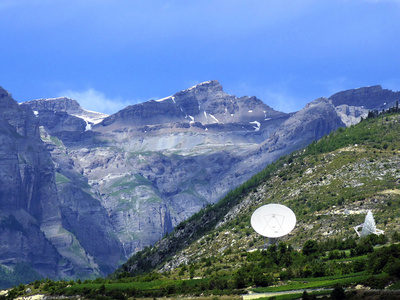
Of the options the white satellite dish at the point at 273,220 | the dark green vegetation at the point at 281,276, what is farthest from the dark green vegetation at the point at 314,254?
the white satellite dish at the point at 273,220

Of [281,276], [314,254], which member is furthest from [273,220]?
[281,276]

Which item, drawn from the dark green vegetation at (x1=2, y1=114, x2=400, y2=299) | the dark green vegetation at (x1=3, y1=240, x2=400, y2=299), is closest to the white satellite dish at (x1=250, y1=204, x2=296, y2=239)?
the dark green vegetation at (x1=2, y1=114, x2=400, y2=299)

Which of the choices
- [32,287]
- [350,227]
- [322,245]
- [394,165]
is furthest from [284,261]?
[394,165]

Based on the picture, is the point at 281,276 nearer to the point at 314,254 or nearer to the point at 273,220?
the point at 314,254

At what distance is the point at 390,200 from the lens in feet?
538

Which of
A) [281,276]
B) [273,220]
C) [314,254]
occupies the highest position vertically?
[273,220]

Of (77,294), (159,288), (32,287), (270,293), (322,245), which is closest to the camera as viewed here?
(270,293)

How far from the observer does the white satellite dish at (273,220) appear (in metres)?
143

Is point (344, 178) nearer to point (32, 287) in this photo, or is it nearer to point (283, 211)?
point (283, 211)

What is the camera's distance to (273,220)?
474 feet

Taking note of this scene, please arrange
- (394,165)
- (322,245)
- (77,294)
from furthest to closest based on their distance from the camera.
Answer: (394,165) → (322,245) → (77,294)

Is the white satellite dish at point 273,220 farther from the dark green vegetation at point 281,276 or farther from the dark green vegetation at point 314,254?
the dark green vegetation at point 281,276

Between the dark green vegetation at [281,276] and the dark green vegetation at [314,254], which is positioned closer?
the dark green vegetation at [281,276]

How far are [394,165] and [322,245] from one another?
212ft
